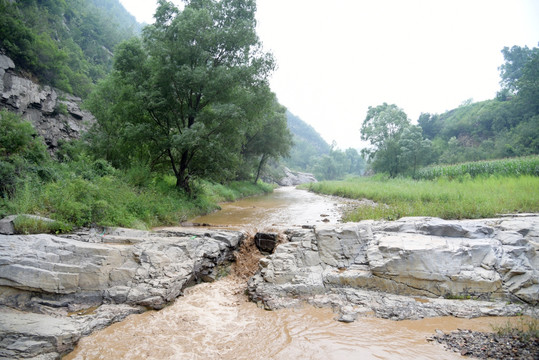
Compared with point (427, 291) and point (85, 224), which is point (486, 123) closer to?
point (427, 291)

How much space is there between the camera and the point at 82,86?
21.9 metres

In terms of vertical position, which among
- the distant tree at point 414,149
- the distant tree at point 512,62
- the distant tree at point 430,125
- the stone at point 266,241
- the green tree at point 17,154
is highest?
the distant tree at point 512,62

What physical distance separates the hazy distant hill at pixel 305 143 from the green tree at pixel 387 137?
67977mm

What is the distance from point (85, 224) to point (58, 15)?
3659 cm

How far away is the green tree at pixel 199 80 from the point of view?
425 inches

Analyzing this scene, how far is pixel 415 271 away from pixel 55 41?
36368mm

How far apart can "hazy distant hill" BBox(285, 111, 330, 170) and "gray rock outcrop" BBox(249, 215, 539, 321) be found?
9934 centimetres

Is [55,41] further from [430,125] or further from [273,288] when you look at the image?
[430,125]

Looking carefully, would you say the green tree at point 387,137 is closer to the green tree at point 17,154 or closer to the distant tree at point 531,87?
the distant tree at point 531,87

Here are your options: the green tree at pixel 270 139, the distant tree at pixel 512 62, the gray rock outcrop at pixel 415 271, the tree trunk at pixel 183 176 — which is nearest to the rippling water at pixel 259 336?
the gray rock outcrop at pixel 415 271

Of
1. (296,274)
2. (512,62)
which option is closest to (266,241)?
(296,274)

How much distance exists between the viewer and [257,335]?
4.10 meters

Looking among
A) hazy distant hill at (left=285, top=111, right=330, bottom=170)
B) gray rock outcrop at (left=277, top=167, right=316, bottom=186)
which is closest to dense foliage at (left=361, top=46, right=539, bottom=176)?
gray rock outcrop at (left=277, top=167, right=316, bottom=186)

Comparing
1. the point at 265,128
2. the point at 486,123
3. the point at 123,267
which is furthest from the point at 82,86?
the point at 486,123
